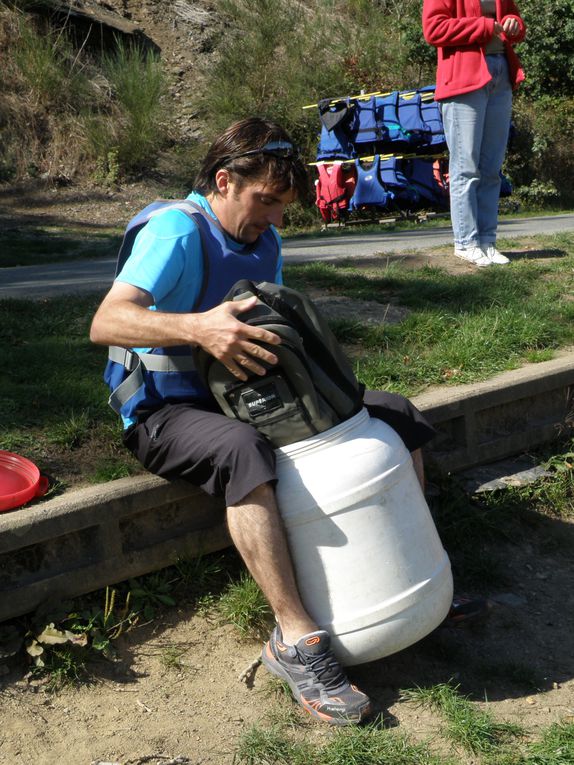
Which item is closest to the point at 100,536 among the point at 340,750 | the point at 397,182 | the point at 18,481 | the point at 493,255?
the point at 18,481

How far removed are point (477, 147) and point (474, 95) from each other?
32 cm

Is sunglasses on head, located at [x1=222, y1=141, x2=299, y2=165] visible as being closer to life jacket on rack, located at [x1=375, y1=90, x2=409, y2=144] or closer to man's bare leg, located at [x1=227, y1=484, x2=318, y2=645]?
man's bare leg, located at [x1=227, y1=484, x2=318, y2=645]

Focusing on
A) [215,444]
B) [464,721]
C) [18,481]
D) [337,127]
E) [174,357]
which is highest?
[174,357]

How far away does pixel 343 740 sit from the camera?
2.66 metres

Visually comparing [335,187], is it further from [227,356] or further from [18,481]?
[227,356]

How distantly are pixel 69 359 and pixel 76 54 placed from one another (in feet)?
57.0

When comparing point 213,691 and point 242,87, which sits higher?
point 213,691

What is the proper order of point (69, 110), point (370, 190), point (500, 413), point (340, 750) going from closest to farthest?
1. point (340, 750)
2. point (500, 413)
3. point (370, 190)
4. point (69, 110)

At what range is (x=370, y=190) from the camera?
15.3 metres

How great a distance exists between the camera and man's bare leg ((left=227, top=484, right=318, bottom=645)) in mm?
2736

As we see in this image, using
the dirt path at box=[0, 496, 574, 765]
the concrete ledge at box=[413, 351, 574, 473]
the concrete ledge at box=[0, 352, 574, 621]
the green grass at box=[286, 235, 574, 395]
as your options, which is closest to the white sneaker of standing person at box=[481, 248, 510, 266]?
the green grass at box=[286, 235, 574, 395]

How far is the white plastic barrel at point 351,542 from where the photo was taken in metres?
2.77

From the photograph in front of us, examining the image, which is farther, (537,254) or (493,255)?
(537,254)

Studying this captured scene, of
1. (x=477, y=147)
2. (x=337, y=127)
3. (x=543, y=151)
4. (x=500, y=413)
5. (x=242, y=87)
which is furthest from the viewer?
(x=242, y=87)
